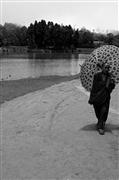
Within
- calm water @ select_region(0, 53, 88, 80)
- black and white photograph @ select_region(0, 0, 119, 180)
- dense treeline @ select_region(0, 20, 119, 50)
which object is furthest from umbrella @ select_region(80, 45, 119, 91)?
dense treeline @ select_region(0, 20, 119, 50)

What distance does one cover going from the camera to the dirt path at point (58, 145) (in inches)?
179

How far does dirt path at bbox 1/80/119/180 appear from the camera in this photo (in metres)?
4.54

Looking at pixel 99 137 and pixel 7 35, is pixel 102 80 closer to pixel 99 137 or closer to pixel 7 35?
pixel 99 137

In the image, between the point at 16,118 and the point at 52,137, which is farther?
the point at 16,118

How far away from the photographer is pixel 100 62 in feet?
21.5

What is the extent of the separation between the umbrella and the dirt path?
95 centimetres

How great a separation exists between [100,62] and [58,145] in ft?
6.29

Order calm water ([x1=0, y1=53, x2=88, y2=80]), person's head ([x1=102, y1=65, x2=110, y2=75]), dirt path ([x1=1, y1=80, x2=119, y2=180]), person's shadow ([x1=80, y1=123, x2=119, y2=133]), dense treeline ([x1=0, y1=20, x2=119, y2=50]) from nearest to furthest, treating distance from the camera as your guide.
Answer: dirt path ([x1=1, y1=80, x2=119, y2=180]) → person's head ([x1=102, y1=65, x2=110, y2=75]) → person's shadow ([x1=80, y1=123, x2=119, y2=133]) → calm water ([x1=0, y1=53, x2=88, y2=80]) → dense treeline ([x1=0, y1=20, x2=119, y2=50])

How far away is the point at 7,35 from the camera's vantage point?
104 m

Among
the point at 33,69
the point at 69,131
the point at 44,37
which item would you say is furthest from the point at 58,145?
the point at 44,37

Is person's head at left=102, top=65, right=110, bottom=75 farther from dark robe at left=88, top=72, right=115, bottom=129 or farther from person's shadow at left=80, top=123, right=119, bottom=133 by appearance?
person's shadow at left=80, top=123, right=119, bottom=133

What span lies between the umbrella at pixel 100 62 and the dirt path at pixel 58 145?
95 centimetres

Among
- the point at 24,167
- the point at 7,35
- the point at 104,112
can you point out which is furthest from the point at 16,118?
the point at 7,35

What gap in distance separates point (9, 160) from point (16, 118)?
3.02 meters
